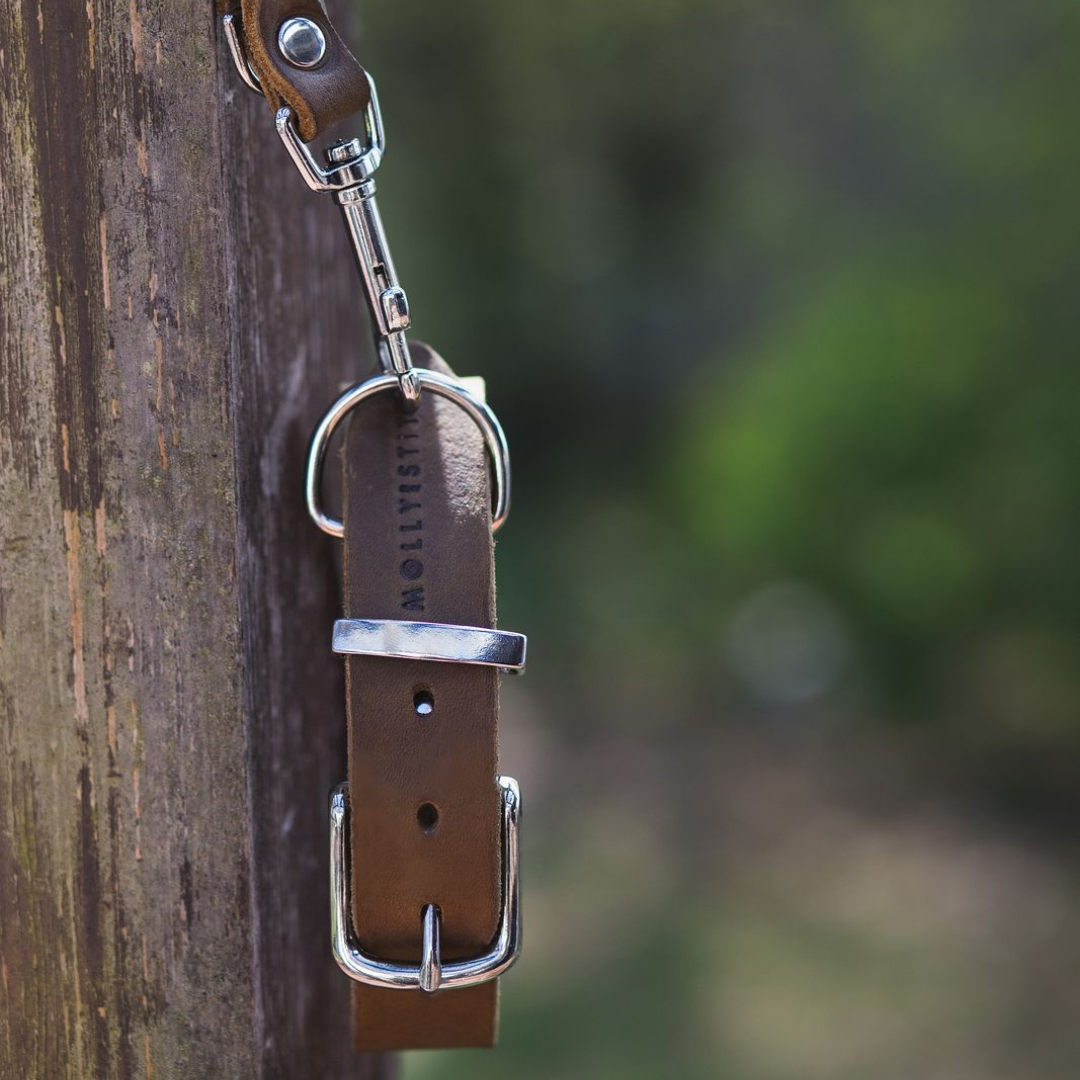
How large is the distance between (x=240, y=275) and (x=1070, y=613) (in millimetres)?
3617

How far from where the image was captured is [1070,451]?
144 inches

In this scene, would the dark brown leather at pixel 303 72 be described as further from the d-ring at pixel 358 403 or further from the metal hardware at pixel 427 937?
the metal hardware at pixel 427 937

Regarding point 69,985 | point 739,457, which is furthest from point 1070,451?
point 69,985

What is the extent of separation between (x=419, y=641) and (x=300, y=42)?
0.39 m

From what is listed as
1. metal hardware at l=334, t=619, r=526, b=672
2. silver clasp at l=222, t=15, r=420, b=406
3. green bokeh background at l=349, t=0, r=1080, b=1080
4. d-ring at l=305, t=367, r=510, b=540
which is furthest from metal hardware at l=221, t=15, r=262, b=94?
green bokeh background at l=349, t=0, r=1080, b=1080

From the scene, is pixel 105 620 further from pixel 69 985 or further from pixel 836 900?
pixel 836 900

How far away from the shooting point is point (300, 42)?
73cm

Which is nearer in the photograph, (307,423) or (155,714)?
(155,714)

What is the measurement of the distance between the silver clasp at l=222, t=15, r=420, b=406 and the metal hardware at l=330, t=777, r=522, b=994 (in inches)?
11.6

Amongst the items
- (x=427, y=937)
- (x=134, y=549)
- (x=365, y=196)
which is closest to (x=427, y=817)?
(x=427, y=937)

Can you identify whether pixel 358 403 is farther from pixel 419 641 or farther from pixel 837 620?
pixel 837 620

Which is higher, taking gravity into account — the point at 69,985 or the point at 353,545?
the point at 353,545

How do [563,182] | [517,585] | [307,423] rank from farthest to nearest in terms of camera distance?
[563,182] → [517,585] → [307,423]

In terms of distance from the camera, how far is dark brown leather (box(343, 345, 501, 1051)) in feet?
2.57
